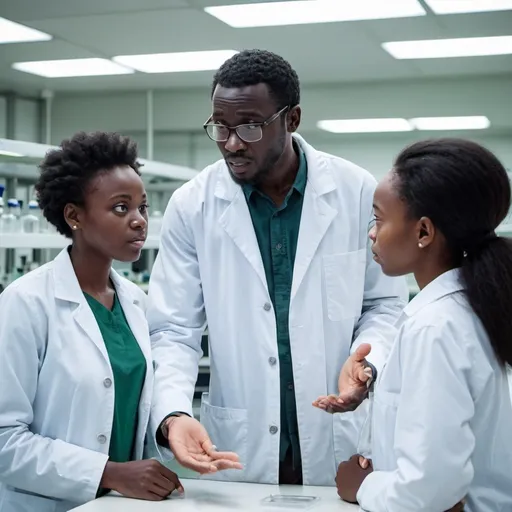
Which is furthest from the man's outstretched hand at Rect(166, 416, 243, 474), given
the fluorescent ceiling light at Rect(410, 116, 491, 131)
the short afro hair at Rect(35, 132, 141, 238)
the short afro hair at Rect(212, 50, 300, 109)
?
the fluorescent ceiling light at Rect(410, 116, 491, 131)

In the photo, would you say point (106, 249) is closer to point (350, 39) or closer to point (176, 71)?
point (350, 39)

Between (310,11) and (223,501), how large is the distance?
13.7 ft

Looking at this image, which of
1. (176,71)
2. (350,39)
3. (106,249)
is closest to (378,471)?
(106,249)

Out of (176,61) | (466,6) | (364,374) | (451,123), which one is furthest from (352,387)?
(451,123)

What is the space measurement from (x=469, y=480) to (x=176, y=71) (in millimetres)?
6528

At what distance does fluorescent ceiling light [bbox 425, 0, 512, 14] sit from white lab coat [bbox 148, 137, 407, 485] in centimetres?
329

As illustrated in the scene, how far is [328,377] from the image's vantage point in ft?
6.30

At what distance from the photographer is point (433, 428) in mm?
1203

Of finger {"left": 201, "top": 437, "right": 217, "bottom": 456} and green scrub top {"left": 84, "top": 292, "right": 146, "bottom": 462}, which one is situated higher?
green scrub top {"left": 84, "top": 292, "right": 146, "bottom": 462}

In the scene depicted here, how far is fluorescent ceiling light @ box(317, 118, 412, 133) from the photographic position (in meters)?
8.69

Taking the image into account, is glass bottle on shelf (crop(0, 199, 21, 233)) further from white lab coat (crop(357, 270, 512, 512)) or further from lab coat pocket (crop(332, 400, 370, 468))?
white lab coat (crop(357, 270, 512, 512))

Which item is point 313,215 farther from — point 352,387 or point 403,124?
point 403,124

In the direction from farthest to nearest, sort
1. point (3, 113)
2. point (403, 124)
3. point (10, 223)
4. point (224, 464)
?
point (403, 124), point (3, 113), point (10, 223), point (224, 464)

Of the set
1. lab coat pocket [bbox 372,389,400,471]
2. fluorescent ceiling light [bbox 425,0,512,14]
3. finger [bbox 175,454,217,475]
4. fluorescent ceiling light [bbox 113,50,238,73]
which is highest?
fluorescent ceiling light [bbox 113,50,238,73]
